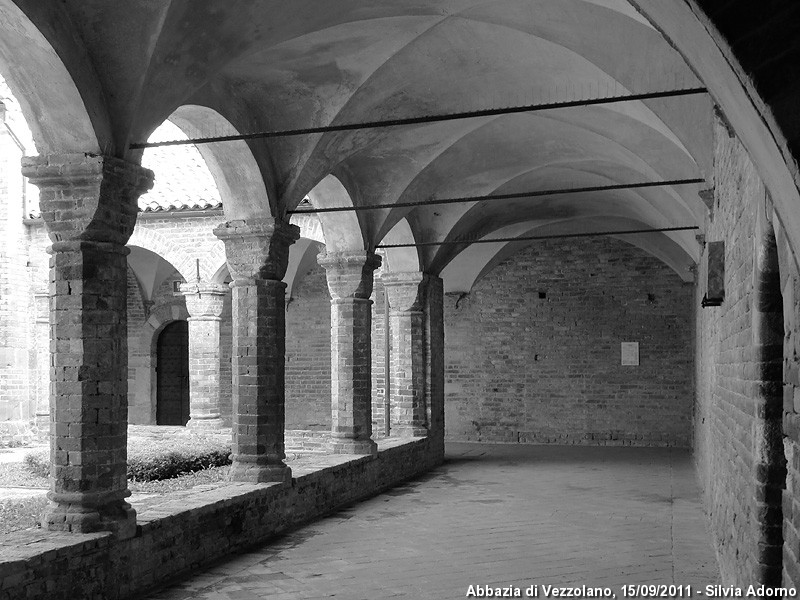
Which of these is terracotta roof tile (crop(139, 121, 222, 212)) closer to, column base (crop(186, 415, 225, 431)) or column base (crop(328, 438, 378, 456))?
column base (crop(186, 415, 225, 431))

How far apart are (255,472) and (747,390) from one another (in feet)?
17.2

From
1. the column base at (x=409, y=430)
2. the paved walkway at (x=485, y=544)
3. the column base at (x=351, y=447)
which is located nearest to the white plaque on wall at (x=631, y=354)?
the paved walkway at (x=485, y=544)

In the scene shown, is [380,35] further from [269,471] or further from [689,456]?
[689,456]

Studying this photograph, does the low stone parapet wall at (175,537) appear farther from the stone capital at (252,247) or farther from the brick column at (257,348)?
the stone capital at (252,247)

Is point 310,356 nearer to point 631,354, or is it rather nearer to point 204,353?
point 204,353

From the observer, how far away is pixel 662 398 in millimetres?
16562

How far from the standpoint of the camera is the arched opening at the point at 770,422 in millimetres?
3328

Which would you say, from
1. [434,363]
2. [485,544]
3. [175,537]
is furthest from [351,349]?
[175,537]

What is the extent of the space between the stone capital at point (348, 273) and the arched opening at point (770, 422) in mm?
7777

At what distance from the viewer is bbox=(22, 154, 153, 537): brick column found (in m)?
5.51

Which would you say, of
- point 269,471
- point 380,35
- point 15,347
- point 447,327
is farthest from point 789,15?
point 447,327

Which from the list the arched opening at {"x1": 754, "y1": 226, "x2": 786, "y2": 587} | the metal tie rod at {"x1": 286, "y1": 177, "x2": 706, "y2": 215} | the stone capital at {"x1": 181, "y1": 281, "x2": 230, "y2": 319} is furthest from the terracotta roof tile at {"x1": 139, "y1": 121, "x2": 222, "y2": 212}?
the arched opening at {"x1": 754, "y1": 226, "x2": 786, "y2": 587}

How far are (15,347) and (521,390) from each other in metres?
9.40

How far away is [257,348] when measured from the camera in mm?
8203
